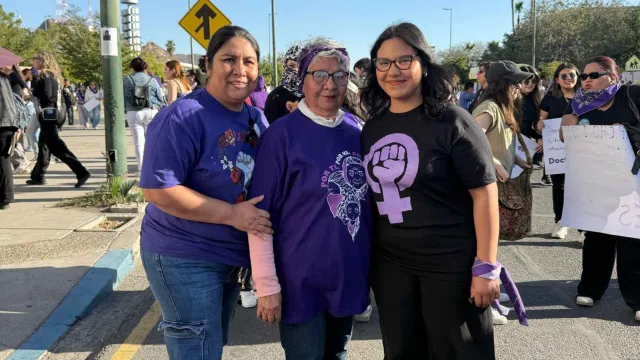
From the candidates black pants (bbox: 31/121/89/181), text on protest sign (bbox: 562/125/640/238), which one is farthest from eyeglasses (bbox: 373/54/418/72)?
black pants (bbox: 31/121/89/181)

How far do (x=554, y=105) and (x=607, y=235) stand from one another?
10.4ft

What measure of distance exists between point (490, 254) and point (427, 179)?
0.39 m

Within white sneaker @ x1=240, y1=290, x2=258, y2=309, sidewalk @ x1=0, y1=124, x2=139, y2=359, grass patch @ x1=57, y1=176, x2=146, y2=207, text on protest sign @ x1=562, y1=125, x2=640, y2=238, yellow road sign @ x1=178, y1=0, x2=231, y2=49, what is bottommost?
white sneaker @ x1=240, y1=290, x2=258, y2=309

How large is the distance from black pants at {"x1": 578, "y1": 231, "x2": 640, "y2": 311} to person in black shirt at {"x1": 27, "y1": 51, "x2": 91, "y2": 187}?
7.30 metres

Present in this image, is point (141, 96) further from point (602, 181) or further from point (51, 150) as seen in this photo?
point (602, 181)

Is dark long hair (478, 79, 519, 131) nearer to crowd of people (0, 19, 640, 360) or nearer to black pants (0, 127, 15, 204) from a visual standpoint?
crowd of people (0, 19, 640, 360)

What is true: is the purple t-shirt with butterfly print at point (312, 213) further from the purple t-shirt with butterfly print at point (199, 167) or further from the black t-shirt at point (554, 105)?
the black t-shirt at point (554, 105)

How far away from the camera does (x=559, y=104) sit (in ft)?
22.0

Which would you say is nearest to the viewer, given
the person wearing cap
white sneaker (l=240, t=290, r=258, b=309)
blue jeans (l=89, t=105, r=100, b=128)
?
the person wearing cap

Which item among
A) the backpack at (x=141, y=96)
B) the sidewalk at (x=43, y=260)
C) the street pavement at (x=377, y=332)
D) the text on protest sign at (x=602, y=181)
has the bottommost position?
the street pavement at (x=377, y=332)

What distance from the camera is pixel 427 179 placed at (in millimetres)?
2094

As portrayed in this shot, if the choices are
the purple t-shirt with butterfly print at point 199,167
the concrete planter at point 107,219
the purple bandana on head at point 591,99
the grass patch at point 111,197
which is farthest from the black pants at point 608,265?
the grass patch at point 111,197

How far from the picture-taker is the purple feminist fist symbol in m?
2.11

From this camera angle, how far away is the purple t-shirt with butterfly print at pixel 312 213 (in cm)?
204
